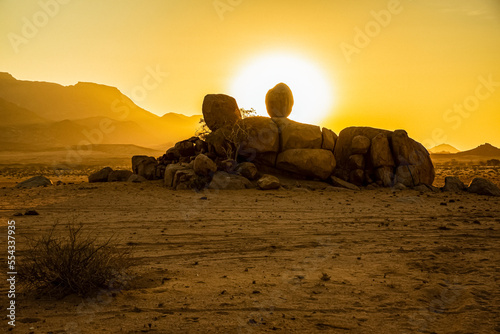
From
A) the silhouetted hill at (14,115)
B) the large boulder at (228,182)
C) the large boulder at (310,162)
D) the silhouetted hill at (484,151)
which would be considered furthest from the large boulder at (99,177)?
the silhouetted hill at (14,115)

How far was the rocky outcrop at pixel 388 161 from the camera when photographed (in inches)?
780

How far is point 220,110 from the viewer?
2319 cm

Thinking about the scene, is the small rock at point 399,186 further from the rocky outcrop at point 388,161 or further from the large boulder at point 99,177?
the large boulder at point 99,177

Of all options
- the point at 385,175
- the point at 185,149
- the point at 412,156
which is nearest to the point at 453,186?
the point at 412,156

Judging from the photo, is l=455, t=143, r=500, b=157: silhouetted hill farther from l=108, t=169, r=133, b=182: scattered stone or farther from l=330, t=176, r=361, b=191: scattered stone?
l=108, t=169, r=133, b=182: scattered stone

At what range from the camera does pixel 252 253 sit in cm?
725

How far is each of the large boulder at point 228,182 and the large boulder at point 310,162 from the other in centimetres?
350

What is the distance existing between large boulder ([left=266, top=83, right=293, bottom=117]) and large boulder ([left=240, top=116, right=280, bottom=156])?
3270 mm

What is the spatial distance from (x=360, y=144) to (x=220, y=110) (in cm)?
904

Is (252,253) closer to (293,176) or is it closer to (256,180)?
(256,180)

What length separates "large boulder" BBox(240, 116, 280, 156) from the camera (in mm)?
21469

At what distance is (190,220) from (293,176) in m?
11.7

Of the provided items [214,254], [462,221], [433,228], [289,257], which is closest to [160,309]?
[214,254]

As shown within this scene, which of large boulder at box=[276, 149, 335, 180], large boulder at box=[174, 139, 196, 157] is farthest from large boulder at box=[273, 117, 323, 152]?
large boulder at box=[174, 139, 196, 157]
